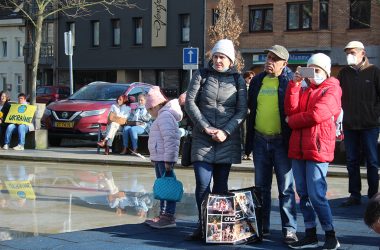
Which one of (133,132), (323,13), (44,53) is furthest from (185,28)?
(133,132)

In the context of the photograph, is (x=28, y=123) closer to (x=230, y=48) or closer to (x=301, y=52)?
(x=230, y=48)

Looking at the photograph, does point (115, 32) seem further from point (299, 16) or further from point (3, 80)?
point (299, 16)

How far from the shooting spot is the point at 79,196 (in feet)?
37.0

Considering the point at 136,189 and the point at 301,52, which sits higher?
the point at 301,52

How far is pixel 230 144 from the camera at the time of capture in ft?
24.3

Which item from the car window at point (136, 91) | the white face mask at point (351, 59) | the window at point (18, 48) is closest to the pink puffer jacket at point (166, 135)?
the white face mask at point (351, 59)

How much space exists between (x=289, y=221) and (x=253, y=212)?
371 mm

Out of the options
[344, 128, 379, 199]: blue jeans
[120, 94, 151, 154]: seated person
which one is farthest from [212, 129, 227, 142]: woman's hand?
[120, 94, 151, 154]: seated person

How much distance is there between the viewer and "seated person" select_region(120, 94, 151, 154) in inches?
693

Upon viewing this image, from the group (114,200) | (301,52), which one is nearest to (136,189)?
(114,200)

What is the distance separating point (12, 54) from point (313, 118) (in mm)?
51901

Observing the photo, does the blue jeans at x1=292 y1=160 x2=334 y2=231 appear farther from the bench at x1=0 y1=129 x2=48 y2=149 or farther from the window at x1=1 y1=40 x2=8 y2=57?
the window at x1=1 y1=40 x2=8 y2=57

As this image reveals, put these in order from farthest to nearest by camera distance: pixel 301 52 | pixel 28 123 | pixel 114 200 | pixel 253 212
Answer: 1. pixel 301 52
2. pixel 28 123
3. pixel 114 200
4. pixel 253 212

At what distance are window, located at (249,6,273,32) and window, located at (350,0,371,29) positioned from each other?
5056mm
